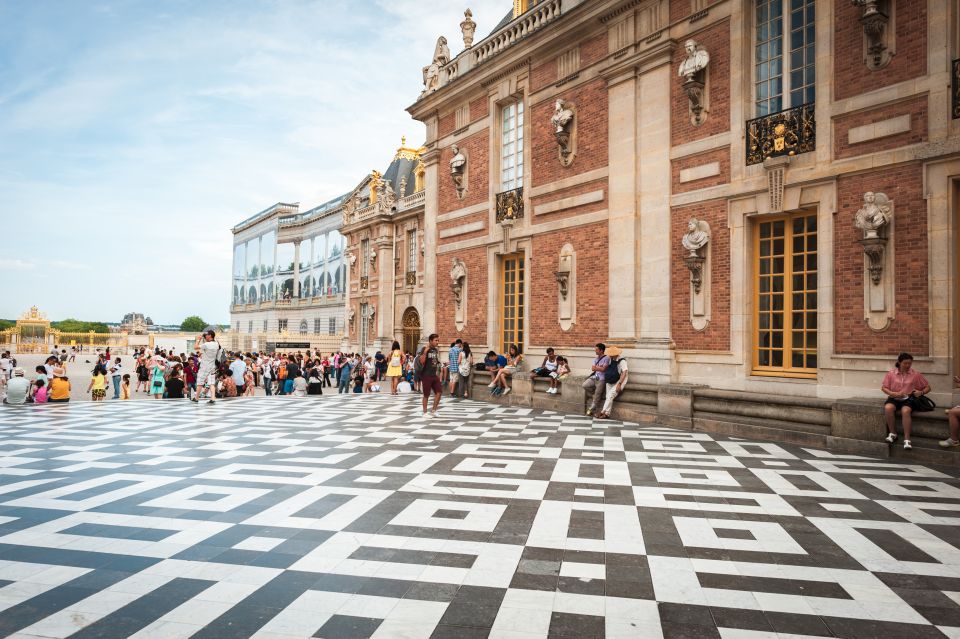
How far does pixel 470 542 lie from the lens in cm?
428

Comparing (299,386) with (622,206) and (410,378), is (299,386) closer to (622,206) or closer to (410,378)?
(410,378)

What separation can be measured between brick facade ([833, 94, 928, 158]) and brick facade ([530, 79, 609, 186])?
16.7 feet

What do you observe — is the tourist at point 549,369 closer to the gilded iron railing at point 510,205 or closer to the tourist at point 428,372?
the tourist at point 428,372

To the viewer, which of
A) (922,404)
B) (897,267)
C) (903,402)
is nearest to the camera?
(922,404)

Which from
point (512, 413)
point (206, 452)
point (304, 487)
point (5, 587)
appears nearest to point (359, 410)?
point (512, 413)

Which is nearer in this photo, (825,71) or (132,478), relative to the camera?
(132,478)

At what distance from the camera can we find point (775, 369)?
9.98m

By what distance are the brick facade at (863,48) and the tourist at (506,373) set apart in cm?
892

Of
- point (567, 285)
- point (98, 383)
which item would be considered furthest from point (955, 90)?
point (98, 383)

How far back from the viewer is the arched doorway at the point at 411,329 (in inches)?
1231

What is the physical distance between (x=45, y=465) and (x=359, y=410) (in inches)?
252

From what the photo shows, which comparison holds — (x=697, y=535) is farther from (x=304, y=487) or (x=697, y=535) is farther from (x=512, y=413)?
(x=512, y=413)

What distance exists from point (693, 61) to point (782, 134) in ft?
7.73

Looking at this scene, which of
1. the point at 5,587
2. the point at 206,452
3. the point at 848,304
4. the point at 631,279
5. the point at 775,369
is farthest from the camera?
the point at 631,279
